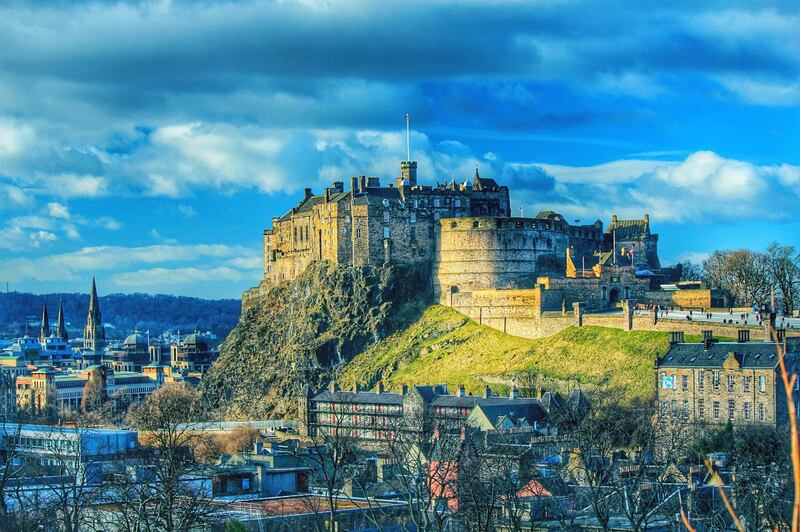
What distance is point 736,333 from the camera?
305ft

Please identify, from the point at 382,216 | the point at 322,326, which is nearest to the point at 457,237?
the point at 382,216

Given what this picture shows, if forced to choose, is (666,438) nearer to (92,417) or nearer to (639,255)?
(639,255)

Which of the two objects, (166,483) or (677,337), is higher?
(677,337)

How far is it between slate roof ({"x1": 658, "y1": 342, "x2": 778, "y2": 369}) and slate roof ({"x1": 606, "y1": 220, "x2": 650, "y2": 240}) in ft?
123

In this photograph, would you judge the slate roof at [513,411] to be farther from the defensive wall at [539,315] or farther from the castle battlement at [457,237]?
the castle battlement at [457,237]

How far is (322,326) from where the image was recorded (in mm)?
123562

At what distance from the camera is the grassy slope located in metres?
98.4

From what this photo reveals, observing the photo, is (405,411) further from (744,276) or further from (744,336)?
(744,276)

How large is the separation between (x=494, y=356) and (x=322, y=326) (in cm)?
2013

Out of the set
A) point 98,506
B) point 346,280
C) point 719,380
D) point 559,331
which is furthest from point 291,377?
point 98,506

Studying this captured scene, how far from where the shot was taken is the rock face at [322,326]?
121 m

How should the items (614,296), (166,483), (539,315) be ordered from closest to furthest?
(166,483), (539,315), (614,296)

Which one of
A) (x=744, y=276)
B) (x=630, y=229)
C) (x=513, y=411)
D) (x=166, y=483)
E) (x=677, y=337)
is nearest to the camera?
(x=166, y=483)

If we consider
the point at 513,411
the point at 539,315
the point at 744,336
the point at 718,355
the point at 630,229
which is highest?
the point at 630,229
